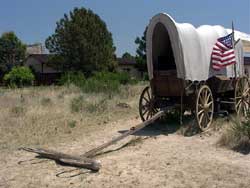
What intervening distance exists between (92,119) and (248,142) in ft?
19.7

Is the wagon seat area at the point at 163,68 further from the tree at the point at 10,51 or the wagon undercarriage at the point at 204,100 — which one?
the tree at the point at 10,51

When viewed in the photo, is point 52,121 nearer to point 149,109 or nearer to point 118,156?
A: point 149,109

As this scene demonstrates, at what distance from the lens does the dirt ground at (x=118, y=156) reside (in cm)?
679

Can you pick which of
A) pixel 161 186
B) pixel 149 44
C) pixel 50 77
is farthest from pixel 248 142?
pixel 50 77

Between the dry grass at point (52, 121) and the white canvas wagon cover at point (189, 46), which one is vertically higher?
the white canvas wagon cover at point (189, 46)

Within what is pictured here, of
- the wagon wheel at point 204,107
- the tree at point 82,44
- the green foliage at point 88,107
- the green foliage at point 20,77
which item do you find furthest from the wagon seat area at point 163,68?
the green foliage at point 20,77

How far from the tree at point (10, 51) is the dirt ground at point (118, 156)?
4462cm

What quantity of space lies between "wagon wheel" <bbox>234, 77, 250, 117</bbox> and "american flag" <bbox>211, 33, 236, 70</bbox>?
3.32ft

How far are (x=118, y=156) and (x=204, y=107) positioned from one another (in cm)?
369

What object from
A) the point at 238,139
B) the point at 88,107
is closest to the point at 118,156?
the point at 238,139

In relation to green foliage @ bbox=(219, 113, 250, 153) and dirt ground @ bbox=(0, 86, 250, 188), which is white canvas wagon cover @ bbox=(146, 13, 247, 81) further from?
green foliage @ bbox=(219, 113, 250, 153)

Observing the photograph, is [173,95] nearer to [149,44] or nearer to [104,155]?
[149,44]

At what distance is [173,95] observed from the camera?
11.4 metres

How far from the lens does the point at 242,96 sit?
43.6 feet
